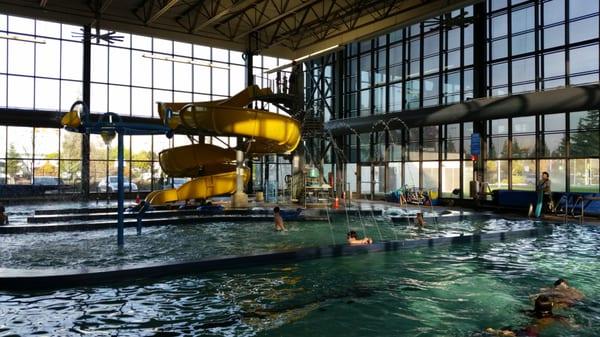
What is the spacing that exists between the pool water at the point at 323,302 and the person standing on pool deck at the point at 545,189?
303 inches

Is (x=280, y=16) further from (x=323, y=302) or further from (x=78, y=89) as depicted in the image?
(x=323, y=302)

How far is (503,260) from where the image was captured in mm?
9125

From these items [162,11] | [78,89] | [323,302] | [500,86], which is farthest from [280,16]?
[323,302]

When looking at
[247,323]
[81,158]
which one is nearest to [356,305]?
[247,323]

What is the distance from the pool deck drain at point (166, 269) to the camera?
659 centimetres

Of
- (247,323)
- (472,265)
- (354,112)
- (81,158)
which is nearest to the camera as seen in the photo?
(247,323)

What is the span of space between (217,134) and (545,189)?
10.9 meters

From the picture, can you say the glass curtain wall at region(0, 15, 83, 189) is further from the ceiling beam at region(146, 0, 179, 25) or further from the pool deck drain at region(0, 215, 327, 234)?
the pool deck drain at region(0, 215, 327, 234)

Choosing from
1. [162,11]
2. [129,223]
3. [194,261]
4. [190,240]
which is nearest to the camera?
[194,261]

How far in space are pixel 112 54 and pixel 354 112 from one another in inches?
560

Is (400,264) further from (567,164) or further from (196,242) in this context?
(567,164)

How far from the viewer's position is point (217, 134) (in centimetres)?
1546

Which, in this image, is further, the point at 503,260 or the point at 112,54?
the point at 112,54

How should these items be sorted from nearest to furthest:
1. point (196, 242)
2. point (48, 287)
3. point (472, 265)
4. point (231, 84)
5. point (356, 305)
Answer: point (356, 305) < point (48, 287) < point (472, 265) < point (196, 242) < point (231, 84)
